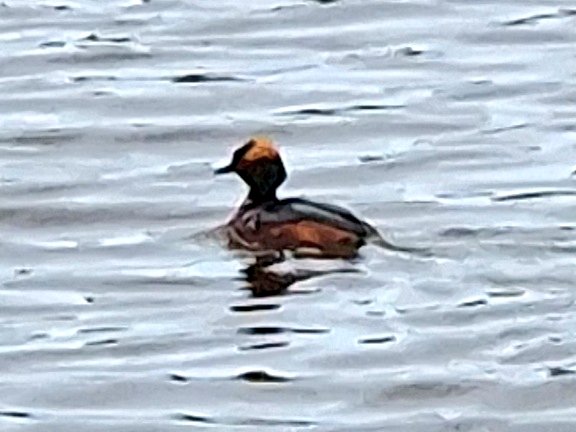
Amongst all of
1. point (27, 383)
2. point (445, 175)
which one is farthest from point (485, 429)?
point (445, 175)

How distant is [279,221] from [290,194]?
1717 mm

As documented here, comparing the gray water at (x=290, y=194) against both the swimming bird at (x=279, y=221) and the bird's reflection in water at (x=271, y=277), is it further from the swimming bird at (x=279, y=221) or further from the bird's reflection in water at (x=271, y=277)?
the swimming bird at (x=279, y=221)

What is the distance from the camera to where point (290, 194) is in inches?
666

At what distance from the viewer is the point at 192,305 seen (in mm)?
14336

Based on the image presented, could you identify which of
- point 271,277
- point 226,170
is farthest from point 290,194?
point 271,277

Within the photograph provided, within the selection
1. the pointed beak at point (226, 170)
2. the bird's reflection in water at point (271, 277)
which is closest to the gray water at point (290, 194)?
the bird's reflection in water at point (271, 277)

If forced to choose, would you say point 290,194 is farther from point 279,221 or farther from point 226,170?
point 279,221

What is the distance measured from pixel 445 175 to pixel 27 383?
15.1 feet

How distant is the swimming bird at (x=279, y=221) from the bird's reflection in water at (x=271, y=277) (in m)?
0.17

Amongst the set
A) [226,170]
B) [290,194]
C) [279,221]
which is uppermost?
[226,170]

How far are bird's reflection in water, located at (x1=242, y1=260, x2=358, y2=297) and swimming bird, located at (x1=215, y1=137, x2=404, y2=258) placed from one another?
0.57 feet

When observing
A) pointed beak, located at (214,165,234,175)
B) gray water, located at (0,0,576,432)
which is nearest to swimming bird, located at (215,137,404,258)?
pointed beak, located at (214,165,234,175)

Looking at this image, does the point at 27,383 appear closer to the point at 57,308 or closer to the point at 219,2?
the point at 57,308

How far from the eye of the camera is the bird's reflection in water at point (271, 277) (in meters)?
14.7
